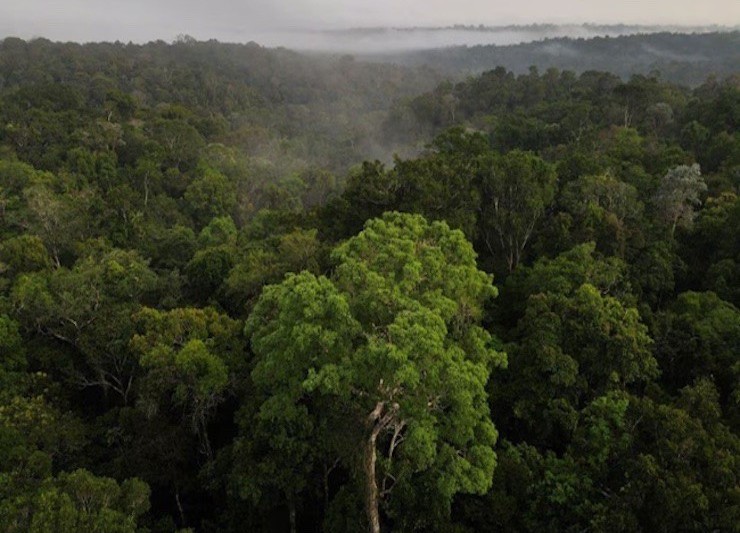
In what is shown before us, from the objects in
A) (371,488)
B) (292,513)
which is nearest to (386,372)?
(371,488)

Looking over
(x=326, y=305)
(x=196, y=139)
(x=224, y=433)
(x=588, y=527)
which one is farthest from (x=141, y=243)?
(x=588, y=527)

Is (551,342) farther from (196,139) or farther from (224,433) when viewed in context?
(196,139)

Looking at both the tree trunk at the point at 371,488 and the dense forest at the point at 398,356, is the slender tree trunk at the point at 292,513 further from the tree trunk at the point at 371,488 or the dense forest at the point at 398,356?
the tree trunk at the point at 371,488

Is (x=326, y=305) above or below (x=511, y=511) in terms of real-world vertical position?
above

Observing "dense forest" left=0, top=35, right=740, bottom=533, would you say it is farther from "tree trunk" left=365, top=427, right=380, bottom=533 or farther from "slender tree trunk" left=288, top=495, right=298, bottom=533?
"slender tree trunk" left=288, top=495, right=298, bottom=533

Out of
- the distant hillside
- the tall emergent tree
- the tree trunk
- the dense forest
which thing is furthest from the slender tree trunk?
the distant hillside

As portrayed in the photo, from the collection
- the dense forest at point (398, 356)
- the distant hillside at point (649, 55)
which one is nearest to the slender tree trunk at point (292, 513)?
the dense forest at point (398, 356)
